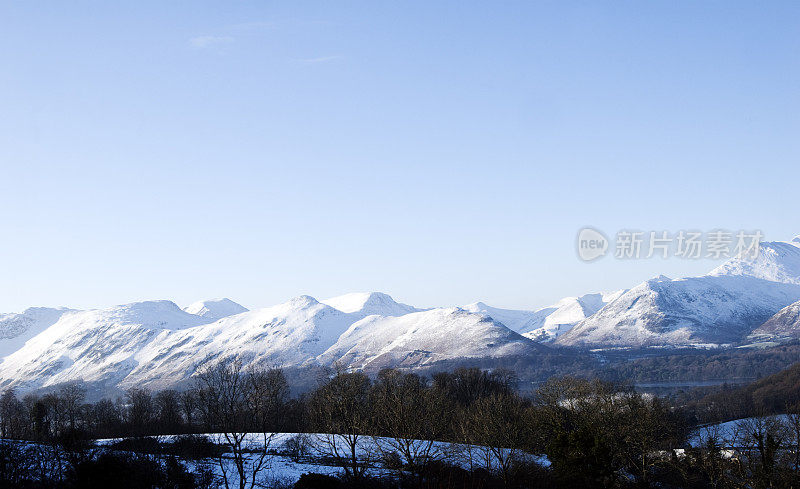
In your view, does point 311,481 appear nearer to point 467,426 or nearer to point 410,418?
point 410,418

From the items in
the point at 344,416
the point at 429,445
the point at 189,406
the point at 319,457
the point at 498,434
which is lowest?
the point at 189,406

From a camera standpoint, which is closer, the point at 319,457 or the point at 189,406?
the point at 319,457

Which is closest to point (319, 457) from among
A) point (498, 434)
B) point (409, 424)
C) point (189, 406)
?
point (409, 424)

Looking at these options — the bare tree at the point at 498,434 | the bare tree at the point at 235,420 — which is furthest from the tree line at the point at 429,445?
the bare tree at the point at 235,420

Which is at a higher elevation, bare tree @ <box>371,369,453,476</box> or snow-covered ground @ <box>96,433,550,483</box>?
bare tree @ <box>371,369,453,476</box>

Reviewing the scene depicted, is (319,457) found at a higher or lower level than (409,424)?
lower

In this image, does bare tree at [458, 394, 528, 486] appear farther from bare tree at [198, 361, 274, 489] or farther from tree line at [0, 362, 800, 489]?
bare tree at [198, 361, 274, 489]

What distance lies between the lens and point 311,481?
49.8m

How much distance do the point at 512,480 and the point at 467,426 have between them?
12.3m

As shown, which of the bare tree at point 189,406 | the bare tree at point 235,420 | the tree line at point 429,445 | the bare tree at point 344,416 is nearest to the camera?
A: the bare tree at point 235,420

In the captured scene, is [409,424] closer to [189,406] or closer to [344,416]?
[344,416]

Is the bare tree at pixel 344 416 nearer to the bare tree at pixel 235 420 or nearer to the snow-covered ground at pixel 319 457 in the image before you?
the snow-covered ground at pixel 319 457

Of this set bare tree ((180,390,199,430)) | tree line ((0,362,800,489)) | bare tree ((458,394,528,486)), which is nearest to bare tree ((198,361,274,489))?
tree line ((0,362,800,489))

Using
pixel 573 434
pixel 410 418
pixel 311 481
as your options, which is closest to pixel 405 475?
pixel 410 418
